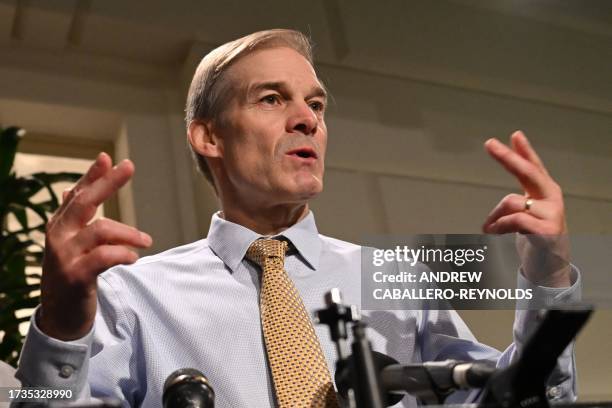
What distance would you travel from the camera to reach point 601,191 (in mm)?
3180

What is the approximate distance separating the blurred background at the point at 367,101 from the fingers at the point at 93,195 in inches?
67.2

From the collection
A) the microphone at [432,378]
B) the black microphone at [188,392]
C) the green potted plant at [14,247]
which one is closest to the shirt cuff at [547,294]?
the microphone at [432,378]

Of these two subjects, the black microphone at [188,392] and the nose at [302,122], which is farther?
the nose at [302,122]

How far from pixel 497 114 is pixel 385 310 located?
6.96 ft

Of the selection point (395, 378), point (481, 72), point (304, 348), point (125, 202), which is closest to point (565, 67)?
point (481, 72)

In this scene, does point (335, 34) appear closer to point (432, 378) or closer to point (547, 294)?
point (547, 294)

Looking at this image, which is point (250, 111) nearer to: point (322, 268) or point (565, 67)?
point (322, 268)

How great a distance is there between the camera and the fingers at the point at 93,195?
0.76 metres

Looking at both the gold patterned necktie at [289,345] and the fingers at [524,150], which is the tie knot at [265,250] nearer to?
the gold patterned necktie at [289,345]

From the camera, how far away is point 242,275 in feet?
3.96

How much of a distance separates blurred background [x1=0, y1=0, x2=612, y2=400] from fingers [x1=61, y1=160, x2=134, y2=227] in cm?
171

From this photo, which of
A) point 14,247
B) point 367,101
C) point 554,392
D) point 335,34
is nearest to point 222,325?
point 554,392

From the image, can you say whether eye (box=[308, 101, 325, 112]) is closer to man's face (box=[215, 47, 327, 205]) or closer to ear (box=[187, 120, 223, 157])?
man's face (box=[215, 47, 327, 205])

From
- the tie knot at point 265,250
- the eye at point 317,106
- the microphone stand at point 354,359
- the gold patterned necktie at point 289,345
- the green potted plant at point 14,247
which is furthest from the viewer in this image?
the green potted plant at point 14,247
